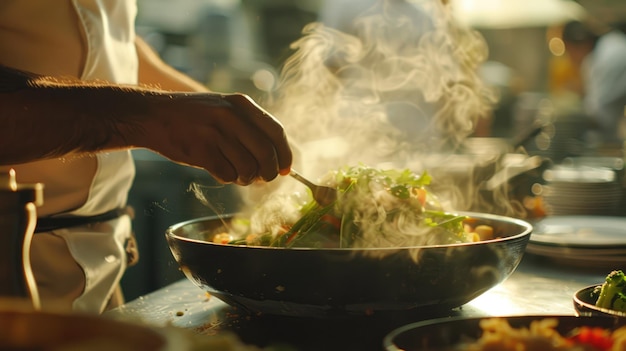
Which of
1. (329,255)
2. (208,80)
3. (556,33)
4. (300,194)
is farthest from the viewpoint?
(556,33)

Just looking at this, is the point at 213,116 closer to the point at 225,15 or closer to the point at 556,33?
the point at 225,15

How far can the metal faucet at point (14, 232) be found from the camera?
89 centimetres

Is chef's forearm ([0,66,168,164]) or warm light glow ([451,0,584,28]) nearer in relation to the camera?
chef's forearm ([0,66,168,164])

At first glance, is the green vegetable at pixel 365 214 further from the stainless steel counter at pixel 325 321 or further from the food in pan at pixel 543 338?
the food in pan at pixel 543 338

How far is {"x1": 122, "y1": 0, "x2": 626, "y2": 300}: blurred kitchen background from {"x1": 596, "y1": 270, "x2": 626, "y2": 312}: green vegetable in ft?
3.17

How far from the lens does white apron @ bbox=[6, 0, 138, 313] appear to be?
6.11 feet

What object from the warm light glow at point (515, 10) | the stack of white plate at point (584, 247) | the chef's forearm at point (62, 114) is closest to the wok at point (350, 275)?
the chef's forearm at point (62, 114)

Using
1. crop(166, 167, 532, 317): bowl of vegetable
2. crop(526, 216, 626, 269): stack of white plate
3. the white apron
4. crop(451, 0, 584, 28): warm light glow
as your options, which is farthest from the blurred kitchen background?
crop(526, 216, 626, 269): stack of white plate

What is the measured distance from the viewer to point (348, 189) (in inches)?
64.8

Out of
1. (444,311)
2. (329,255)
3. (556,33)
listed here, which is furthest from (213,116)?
(556,33)

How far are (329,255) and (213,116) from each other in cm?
34

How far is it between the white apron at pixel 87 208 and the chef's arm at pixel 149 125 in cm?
39

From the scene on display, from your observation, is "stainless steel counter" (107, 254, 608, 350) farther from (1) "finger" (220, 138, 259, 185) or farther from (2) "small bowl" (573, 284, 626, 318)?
(1) "finger" (220, 138, 259, 185)

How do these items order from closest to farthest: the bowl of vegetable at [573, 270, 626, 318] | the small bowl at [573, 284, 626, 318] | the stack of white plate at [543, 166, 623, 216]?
the small bowl at [573, 284, 626, 318]
the bowl of vegetable at [573, 270, 626, 318]
the stack of white plate at [543, 166, 623, 216]
